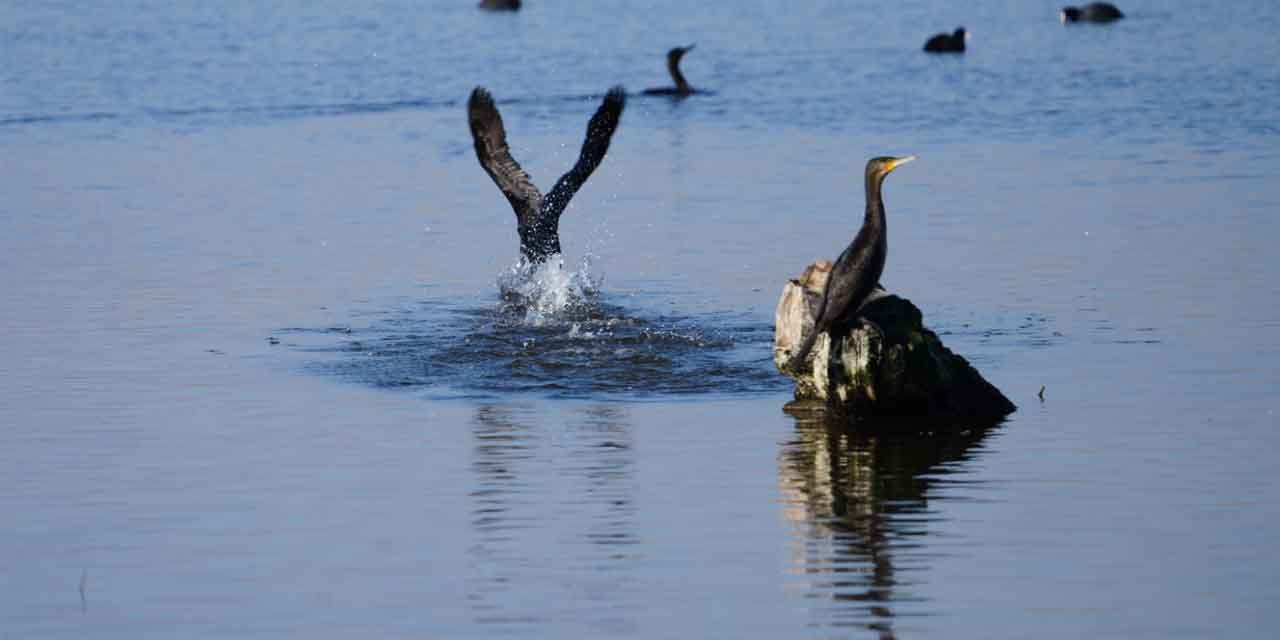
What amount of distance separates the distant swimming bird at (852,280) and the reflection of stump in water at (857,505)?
567 millimetres

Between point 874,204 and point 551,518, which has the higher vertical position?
point 874,204

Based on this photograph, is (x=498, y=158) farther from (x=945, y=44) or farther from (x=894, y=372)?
(x=945, y=44)

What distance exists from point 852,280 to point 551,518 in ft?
8.20

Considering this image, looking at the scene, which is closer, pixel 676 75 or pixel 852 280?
pixel 852 280

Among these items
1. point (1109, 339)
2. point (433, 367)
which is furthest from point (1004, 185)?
point (433, 367)

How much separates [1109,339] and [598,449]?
4283 mm

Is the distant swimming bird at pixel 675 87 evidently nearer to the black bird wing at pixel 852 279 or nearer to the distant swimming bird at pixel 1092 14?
the distant swimming bird at pixel 1092 14

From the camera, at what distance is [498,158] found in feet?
55.5

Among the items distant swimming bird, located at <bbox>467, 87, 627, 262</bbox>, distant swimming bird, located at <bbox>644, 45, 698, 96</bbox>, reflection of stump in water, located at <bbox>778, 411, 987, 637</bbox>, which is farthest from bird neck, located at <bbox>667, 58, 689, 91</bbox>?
reflection of stump in water, located at <bbox>778, 411, 987, 637</bbox>

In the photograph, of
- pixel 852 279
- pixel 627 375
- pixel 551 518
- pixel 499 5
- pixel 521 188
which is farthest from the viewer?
pixel 499 5

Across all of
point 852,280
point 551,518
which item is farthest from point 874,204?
point 551,518

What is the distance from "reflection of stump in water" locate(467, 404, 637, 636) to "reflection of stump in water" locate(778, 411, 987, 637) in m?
0.76

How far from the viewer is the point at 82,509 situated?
10.1m

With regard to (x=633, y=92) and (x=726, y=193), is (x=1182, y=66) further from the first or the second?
(x=726, y=193)
